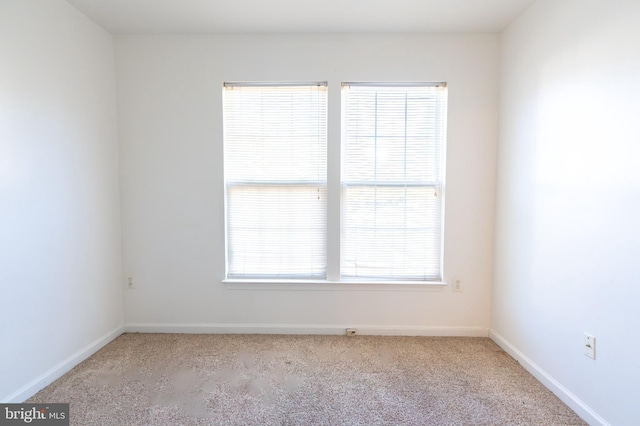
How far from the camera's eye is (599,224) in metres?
1.53

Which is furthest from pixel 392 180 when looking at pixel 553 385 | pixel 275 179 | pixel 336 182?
pixel 553 385

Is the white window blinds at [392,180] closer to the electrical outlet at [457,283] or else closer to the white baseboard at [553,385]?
the electrical outlet at [457,283]

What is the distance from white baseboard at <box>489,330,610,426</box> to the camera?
1.56 m

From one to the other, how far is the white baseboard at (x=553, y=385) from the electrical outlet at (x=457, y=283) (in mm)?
449

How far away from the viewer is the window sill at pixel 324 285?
8.25 feet

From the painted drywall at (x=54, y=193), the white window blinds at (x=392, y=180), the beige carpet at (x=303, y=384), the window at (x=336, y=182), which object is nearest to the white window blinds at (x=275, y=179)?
the window at (x=336, y=182)

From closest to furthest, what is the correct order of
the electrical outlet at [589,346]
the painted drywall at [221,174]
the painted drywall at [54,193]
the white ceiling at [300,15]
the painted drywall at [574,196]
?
the painted drywall at [574,196], the electrical outlet at [589,346], the painted drywall at [54,193], the white ceiling at [300,15], the painted drywall at [221,174]

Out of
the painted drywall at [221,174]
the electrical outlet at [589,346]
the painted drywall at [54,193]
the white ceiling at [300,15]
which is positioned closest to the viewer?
A: the electrical outlet at [589,346]

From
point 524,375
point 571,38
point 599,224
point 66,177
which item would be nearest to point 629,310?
point 599,224

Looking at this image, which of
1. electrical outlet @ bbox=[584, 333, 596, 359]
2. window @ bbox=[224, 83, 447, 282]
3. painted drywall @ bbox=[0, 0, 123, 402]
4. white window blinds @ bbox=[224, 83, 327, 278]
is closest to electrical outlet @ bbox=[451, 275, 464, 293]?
window @ bbox=[224, 83, 447, 282]

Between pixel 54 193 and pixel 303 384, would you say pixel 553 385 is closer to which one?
pixel 303 384

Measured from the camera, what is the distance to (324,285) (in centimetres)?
253

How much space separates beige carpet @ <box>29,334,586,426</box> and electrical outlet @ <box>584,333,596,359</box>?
1.24 ft

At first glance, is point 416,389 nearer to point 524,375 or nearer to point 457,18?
point 524,375
